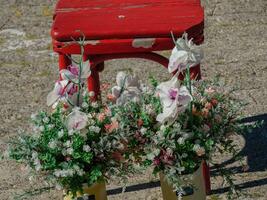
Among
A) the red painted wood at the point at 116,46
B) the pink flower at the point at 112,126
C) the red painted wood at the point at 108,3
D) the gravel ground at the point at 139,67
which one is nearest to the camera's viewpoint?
the pink flower at the point at 112,126

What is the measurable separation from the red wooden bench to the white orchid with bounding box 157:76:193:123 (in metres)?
0.51

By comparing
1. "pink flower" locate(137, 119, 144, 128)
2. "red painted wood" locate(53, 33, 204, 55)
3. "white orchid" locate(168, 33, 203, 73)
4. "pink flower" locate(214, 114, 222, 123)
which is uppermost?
"red painted wood" locate(53, 33, 204, 55)

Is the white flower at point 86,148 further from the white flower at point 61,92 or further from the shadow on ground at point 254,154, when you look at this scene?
the shadow on ground at point 254,154

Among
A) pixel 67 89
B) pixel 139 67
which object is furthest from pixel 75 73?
pixel 139 67

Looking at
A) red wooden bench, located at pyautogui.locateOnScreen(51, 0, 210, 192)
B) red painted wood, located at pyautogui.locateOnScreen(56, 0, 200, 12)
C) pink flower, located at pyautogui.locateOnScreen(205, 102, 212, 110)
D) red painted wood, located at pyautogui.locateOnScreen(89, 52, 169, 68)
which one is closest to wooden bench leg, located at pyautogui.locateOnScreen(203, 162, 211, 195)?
red wooden bench, located at pyautogui.locateOnScreen(51, 0, 210, 192)

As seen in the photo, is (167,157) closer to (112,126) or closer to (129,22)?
(112,126)

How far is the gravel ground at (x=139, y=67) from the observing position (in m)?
4.16

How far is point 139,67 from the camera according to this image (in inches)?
213

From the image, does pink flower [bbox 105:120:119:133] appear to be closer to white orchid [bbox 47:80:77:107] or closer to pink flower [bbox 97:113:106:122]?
pink flower [bbox 97:113:106:122]

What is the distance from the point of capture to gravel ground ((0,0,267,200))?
4164 mm

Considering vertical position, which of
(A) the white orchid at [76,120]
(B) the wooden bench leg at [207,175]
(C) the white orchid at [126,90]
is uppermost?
(C) the white orchid at [126,90]

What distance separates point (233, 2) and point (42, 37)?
1.54 m

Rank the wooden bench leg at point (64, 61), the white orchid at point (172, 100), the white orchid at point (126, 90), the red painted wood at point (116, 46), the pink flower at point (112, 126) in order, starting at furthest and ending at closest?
1. the wooden bench leg at point (64, 61)
2. the red painted wood at point (116, 46)
3. the white orchid at point (126, 90)
4. the pink flower at point (112, 126)
5. the white orchid at point (172, 100)

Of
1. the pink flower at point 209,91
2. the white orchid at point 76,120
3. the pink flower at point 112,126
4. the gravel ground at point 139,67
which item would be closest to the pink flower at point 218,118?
the pink flower at point 209,91
